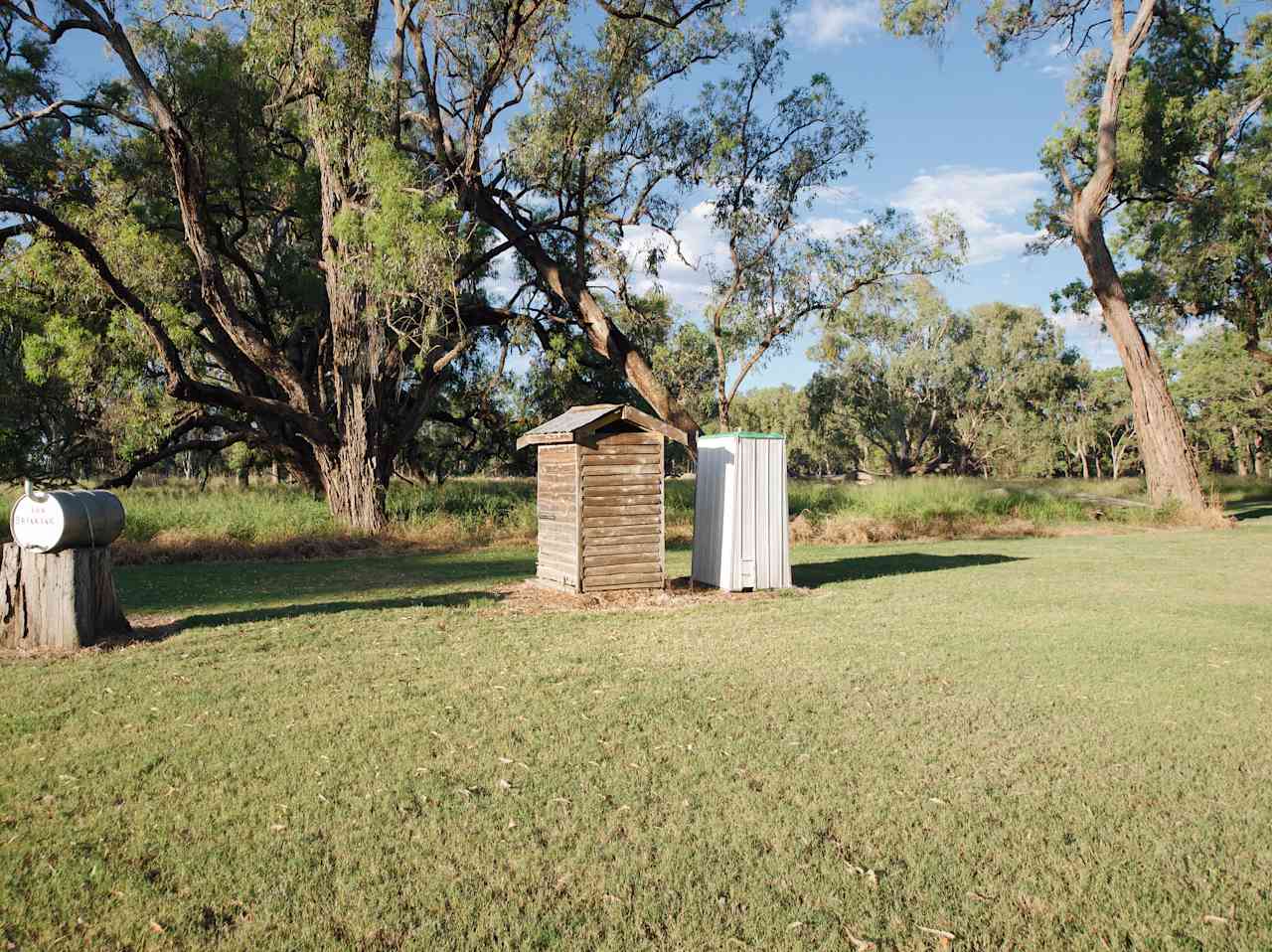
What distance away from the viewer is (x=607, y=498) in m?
11.0

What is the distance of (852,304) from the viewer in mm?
22328

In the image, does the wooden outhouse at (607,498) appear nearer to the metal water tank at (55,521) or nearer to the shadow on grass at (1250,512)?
the metal water tank at (55,521)

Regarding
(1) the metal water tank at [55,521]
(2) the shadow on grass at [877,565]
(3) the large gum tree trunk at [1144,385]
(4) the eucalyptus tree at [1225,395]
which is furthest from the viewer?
(4) the eucalyptus tree at [1225,395]

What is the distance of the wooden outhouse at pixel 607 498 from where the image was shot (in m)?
10.8

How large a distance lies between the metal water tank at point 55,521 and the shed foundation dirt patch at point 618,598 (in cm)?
410

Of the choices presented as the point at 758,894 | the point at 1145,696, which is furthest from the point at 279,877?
the point at 1145,696

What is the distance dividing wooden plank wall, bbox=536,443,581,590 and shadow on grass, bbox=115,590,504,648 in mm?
886

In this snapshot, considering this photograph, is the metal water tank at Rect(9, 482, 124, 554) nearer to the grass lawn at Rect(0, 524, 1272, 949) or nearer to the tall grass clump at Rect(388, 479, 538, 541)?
the grass lawn at Rect(0, 524, 1272, 949)

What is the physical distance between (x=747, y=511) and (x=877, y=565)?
4276mm

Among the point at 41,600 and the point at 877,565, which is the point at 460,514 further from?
the point at 41,600

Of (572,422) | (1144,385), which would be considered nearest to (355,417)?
(572,422)

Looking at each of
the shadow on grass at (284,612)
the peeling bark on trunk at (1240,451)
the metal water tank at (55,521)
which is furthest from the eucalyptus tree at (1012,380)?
the metal water tank at (55,521)

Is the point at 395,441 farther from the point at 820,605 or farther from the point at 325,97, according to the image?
the point at 820,605

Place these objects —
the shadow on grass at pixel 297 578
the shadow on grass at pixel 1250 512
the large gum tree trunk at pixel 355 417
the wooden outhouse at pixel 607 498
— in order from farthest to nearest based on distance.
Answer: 1. the shadow on grass at pixel 1250 512
2. the large gum tree trunk at pixel 355 417
3. the wooden outhouse at pixel 607 498
4. the shadow on grass at pixel 297 578
